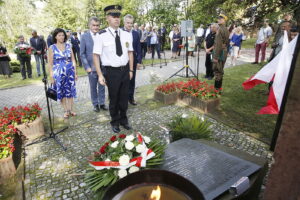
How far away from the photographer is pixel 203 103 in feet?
18.4

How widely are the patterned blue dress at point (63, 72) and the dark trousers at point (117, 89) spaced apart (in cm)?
134

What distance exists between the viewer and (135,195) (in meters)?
1.33

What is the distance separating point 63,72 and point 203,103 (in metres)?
3.62

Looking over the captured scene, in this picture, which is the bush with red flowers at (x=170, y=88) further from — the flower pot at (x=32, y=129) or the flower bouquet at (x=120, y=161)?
the flower bouquet at (x=120, y=161)

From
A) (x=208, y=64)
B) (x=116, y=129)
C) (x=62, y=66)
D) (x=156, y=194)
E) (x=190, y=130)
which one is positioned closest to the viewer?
(x=156, y=194)

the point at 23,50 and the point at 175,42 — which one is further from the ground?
the point at 175,42

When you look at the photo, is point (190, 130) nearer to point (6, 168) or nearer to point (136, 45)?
point (6, 168)

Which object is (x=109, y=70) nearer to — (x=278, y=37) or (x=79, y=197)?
(x=79, y=197)

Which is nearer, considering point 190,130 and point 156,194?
point 156,194

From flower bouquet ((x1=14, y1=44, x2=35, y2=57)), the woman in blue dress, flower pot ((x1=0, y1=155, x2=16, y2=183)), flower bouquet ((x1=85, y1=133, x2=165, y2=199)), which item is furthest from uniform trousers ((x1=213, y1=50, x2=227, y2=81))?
flower bouquet ((x1=14, y1=44, x2=35, y2=57))

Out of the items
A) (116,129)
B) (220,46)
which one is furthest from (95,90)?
(220,46)

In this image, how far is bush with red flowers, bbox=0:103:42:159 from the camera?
11.0 ft

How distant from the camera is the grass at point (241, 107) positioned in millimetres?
4627

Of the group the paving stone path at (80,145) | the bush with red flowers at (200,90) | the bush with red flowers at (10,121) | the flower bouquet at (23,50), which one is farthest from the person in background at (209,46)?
the flower bouquet at (23,50)
